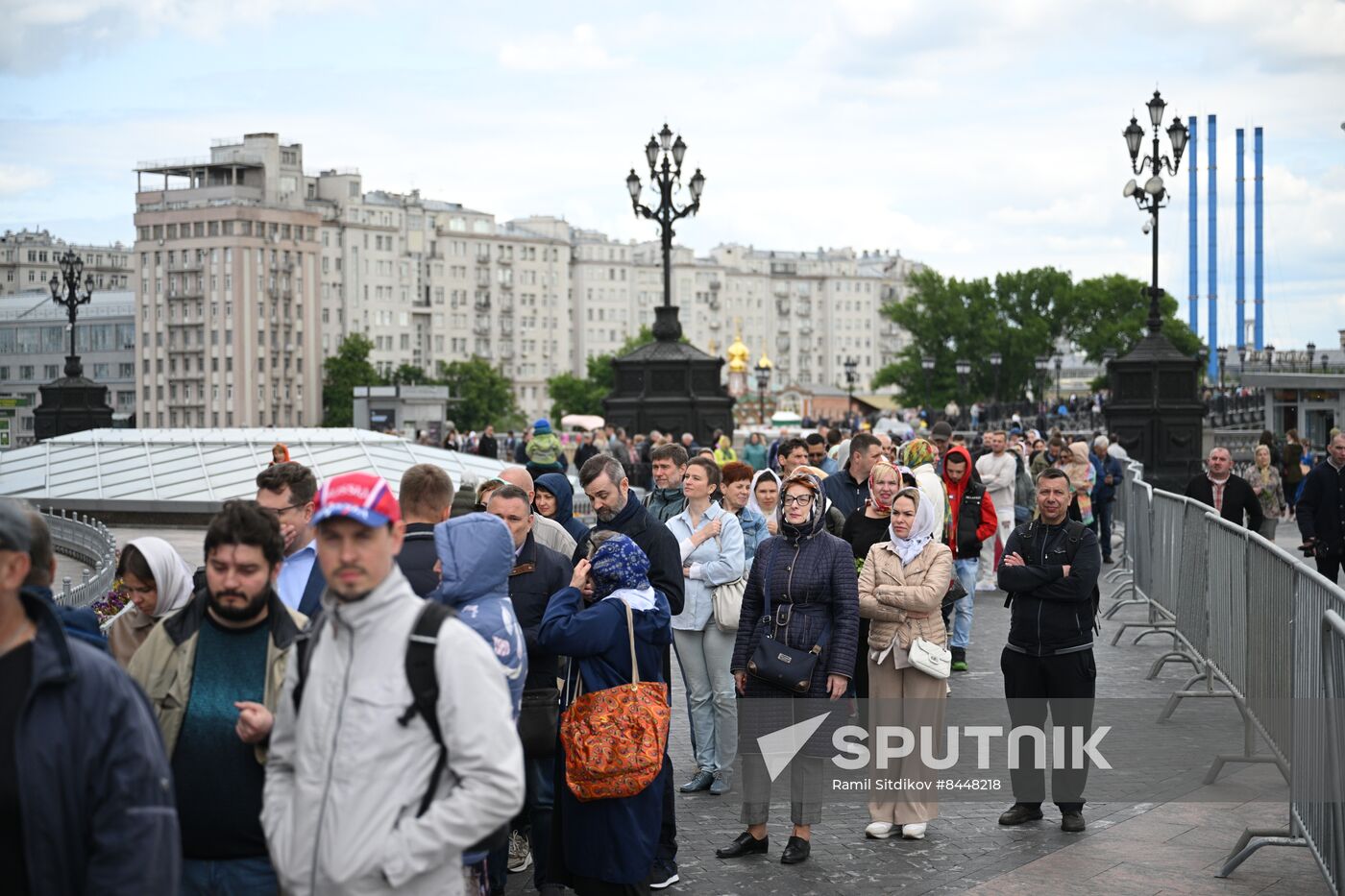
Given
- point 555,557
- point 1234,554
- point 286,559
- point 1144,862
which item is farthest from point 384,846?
point 1234,554

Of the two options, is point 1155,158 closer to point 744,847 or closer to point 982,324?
point 744,847

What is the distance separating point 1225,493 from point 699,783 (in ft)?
24.6

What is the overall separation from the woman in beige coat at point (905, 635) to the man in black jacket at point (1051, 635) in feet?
1.47

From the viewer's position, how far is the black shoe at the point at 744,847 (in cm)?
793

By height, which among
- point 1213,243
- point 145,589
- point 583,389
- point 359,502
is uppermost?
point 1213,243

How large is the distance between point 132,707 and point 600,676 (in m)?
3.22

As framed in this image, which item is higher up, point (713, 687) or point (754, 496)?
point (754, 496)

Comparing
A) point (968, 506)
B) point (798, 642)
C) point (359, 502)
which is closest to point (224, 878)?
point (359, 502)

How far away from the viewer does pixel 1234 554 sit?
33.5 ft

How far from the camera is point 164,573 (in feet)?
17.1

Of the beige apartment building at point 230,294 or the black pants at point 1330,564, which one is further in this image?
the beige apartment building at point 230,294

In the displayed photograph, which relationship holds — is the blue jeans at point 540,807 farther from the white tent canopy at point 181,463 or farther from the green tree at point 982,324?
the green tree at point 982,324

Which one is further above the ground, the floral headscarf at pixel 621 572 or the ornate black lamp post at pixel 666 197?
the ornate black lamp post at pixel 666 197

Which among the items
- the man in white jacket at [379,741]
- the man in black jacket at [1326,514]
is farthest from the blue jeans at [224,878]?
the man in black jacket at [1326,514]
